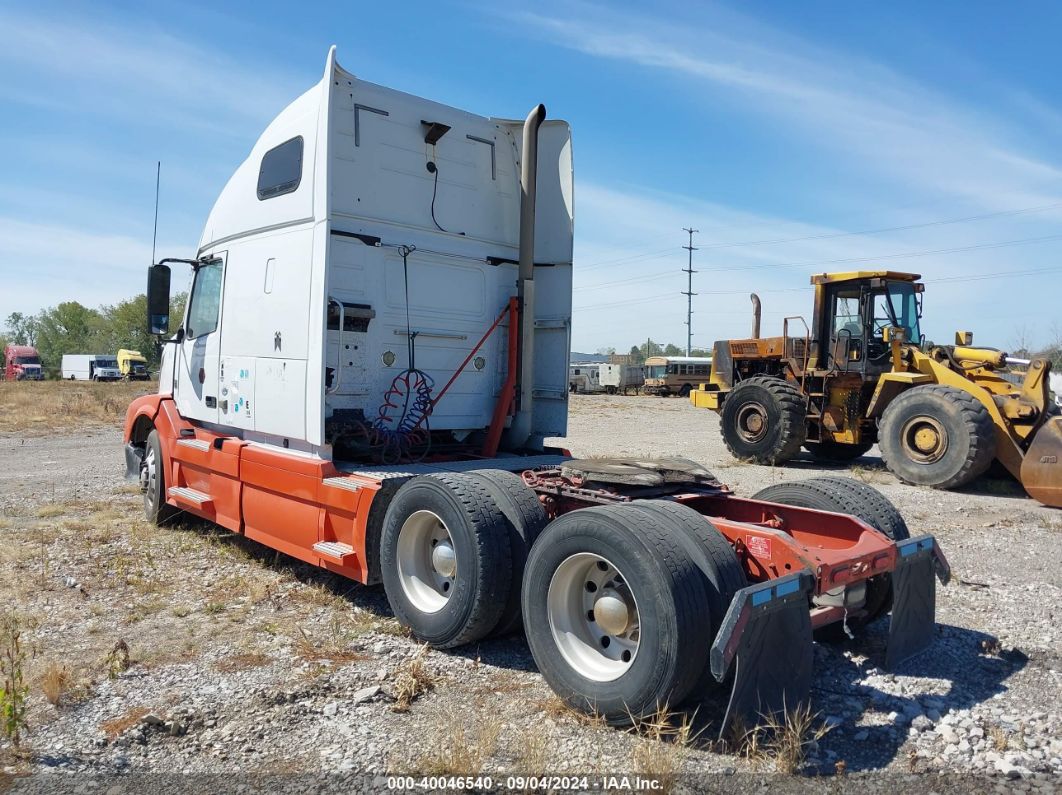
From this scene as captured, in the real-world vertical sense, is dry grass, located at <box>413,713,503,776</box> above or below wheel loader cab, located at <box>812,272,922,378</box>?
below

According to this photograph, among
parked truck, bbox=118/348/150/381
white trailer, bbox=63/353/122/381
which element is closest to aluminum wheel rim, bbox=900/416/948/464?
parked truck, bbox=118/348/150/381

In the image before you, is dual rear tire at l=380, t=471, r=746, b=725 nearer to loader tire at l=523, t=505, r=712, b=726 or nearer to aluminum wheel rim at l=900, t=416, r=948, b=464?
loader tire at l=523, t=505, r=712, b=726

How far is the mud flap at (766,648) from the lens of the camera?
11.1 feet

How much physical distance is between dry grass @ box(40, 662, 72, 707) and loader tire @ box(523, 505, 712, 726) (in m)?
2.32

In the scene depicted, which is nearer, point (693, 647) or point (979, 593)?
point (693, 647)

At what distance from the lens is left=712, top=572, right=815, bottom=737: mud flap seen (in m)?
3.37

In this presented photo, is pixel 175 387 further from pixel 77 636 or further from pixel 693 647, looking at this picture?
pixel 693 647

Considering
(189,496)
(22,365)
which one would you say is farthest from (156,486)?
(22,365)

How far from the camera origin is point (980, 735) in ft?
12.1

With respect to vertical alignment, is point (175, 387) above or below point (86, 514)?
above

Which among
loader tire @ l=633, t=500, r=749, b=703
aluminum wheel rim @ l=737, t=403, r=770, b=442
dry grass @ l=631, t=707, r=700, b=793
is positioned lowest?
dry grass @ l=631, t=707, r=700, b=793

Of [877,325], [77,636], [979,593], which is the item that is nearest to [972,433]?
[877,325]

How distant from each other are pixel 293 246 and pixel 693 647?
4204 mm

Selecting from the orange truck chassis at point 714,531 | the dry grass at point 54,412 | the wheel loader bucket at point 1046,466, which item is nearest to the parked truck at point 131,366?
the dry grass at point 54,412
